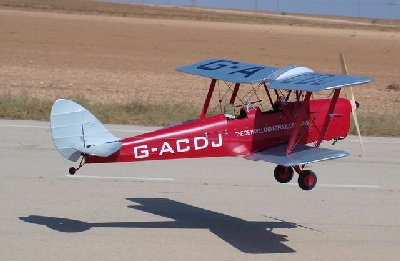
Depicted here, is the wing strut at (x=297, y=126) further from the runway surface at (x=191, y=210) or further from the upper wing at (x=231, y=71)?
the runway surface at (x=191, y=210)

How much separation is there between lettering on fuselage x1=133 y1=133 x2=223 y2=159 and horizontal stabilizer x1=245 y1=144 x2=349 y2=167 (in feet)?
1.97

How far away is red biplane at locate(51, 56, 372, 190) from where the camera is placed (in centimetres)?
1041

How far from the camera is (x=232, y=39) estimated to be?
60.1 metres

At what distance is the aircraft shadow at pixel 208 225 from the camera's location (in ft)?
36.3

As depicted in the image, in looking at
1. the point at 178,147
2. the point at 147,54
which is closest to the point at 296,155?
the point at 178,147

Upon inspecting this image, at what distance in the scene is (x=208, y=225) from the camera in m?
11.9

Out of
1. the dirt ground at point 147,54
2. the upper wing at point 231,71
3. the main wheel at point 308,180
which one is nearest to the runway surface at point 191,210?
the main wheel at point 308,180

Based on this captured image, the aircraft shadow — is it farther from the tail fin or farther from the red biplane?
the tail fin

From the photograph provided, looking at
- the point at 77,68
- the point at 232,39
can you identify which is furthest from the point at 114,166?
the point at 232,39

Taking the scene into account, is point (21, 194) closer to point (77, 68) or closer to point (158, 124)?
point (158, 124)

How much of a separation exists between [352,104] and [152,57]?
31826mm

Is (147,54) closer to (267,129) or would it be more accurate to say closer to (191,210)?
(191,210)

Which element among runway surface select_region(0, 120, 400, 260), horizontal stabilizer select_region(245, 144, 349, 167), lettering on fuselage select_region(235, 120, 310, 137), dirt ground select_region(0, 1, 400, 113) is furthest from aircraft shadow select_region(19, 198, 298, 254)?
dirt ground select_region(0, 1, 400, 113)

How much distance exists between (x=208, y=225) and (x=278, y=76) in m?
2.33
